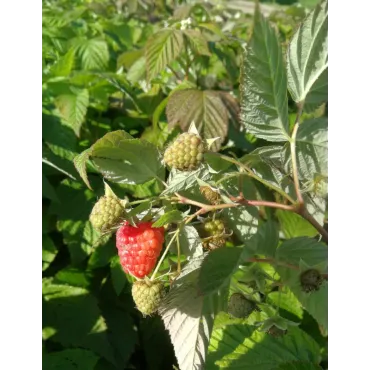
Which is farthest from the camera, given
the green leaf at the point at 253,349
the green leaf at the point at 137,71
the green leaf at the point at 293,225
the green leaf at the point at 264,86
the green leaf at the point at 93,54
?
the green leaf at the point at 93,54

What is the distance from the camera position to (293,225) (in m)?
0.90

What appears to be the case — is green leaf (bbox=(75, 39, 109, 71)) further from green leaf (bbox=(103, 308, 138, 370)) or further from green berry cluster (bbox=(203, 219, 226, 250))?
green berry cluster (bbox=(203, 219, 226, 250))

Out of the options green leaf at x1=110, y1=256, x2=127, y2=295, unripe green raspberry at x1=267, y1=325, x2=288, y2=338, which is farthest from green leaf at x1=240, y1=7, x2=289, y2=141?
green leaf at x1=110, y1=256, x2=127, y2=295

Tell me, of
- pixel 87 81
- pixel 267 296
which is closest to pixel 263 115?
pixel 267 296

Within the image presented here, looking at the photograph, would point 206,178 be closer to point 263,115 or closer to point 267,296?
point 263,115

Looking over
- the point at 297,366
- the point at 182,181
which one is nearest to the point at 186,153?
the point at 182,181

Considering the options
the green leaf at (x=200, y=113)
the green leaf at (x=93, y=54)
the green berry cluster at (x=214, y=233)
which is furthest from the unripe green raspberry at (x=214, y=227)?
the green leaf at (x=93, y=54)

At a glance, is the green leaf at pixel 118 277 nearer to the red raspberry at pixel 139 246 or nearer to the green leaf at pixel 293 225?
the green leaf at pixel 293 225

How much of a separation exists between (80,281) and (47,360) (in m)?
0.17

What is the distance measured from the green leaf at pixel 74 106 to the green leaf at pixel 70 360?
34 centimetres

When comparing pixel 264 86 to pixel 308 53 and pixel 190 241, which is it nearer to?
pixel 308 53

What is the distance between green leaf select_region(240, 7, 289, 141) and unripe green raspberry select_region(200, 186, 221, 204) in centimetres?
7

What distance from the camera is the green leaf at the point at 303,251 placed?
636 millimetres
